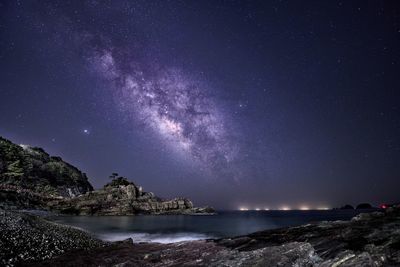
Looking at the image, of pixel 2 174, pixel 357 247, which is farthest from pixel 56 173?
pixel 357 247

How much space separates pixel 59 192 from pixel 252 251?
549 feet

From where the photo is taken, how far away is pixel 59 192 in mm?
156375

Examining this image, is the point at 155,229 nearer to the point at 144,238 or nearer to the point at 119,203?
the point at 144,238

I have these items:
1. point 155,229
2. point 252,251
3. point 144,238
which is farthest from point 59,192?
point 252,251

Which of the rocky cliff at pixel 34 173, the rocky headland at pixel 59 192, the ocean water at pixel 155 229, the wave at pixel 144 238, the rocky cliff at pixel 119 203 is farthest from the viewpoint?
the rocky cliff at pixel 34 173

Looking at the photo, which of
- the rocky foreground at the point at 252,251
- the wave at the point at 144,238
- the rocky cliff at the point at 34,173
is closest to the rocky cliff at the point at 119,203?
the rocky cliff at the point at 34,173

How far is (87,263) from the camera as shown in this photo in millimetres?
18297

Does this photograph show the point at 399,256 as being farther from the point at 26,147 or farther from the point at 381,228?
the point at 26,147

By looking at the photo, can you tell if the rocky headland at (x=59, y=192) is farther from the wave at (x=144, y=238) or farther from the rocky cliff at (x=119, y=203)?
the wave at (x=144, y=238)

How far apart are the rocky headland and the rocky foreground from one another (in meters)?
78.9

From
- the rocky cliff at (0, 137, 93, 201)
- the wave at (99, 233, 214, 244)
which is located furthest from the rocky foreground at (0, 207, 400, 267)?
the rocky cliff at (0, 137, 93, 201)

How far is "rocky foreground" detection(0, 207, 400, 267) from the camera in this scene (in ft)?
42.4

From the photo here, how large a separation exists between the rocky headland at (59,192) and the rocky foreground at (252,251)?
78.9 m

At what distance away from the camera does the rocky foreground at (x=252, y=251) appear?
12914mm
